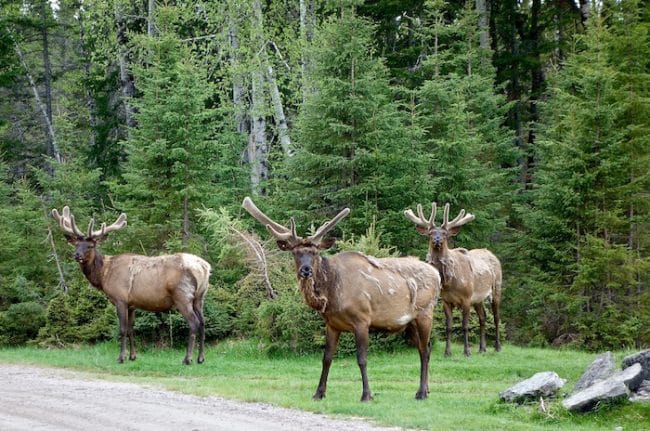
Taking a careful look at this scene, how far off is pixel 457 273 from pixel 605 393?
22.8 ft

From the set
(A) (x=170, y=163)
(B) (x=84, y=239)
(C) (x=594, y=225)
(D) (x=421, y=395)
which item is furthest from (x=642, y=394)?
(A) (x=170, y=163)

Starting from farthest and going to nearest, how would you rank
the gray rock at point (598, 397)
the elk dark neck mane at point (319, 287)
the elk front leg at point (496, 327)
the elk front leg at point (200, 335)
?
the elk front leg at point (496, 327) < the elk front leg at point (200, 335) < the elk dark neck mane at point (319, 287) < the gray rock at point (598, 397)

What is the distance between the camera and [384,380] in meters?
13.8

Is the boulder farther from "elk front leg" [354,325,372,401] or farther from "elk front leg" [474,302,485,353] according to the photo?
"elk front leg" [474,302,485,353]

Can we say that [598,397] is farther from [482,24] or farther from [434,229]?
[482,24]

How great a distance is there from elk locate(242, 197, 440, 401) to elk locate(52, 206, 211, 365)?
5138 millimetres

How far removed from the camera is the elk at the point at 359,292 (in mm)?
11227

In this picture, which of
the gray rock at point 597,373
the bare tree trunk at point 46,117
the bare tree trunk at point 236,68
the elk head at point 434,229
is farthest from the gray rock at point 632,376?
the bare tree trunk at point 46,117


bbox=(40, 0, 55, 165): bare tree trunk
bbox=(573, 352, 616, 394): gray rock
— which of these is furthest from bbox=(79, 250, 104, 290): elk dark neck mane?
bbox=(40, 0, 55, 165): bare tree trunk

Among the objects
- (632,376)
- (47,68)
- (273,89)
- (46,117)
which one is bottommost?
(632,376)

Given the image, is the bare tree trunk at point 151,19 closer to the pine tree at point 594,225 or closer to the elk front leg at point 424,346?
the pine tree at point 594,225

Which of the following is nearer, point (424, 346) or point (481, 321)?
point (424, 346)

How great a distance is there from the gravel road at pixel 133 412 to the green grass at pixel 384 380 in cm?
52

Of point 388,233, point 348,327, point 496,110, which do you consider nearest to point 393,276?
point 348,327
